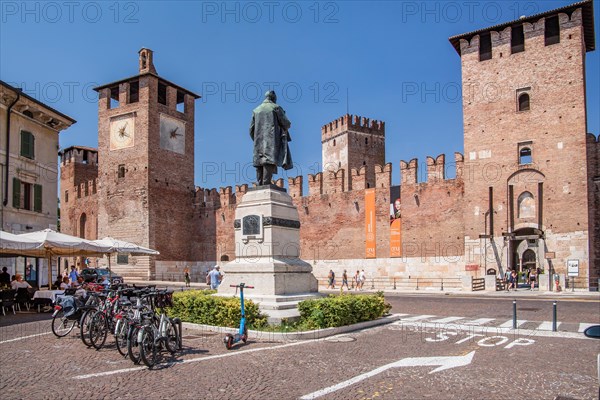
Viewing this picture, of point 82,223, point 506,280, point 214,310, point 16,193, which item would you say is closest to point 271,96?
point 214,310

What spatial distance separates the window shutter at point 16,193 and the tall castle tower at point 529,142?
77.1 feet

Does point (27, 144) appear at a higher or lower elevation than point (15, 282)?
higher

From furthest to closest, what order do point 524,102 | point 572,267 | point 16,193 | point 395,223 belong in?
point 395,223, point 524,102, point 572,267, point 16,193

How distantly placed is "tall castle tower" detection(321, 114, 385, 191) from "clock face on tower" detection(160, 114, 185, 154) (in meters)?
18.6

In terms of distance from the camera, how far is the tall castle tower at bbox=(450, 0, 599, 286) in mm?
27344

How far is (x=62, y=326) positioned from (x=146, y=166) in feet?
107

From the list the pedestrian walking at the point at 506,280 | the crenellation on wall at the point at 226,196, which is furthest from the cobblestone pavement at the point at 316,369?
the crenellation on wall at the point at 226,196

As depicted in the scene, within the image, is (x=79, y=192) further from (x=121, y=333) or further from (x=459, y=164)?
(x=121, y=333)

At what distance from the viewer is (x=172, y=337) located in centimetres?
860

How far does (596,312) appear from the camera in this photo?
1573 centimetres

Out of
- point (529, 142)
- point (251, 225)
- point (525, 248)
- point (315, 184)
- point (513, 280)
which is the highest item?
point (529, 142)

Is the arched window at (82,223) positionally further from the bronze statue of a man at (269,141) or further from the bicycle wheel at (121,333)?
the bicycle wheel at (121,333)

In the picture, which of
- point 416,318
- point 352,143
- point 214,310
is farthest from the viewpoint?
point 352,143

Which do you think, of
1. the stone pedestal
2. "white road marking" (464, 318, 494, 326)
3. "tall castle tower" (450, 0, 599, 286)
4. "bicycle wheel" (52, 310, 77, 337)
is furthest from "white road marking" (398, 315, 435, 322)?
"tall castle tower" (450, 0, 599, 286)
